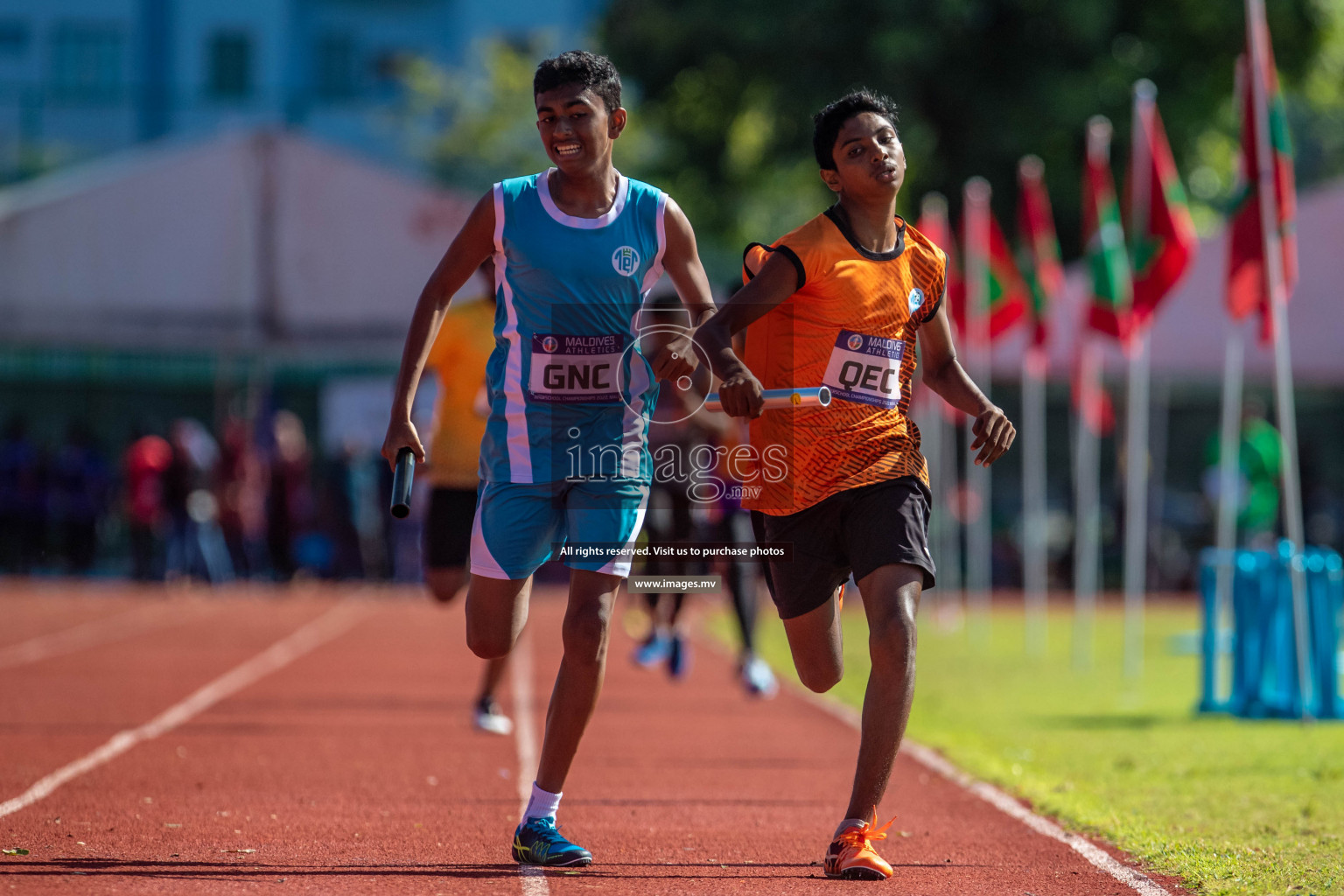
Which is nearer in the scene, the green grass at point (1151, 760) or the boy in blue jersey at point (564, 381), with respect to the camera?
the boy in blue jersey at point (564, 381)

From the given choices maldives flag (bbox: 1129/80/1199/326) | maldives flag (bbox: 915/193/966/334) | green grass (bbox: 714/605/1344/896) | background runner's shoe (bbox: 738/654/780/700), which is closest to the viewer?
green grass (bbox: 714/605/1344/896)

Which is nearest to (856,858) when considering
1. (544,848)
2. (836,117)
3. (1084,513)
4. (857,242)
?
(544,848)

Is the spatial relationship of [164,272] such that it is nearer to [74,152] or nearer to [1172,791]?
[74,152]

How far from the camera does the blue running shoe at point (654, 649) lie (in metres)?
10.7

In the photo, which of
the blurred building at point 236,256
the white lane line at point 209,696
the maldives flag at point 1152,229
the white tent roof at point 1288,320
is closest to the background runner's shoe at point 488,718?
the white lane line at point 209,696

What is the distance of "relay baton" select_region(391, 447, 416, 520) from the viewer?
5.18 metres

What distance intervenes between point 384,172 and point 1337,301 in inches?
505

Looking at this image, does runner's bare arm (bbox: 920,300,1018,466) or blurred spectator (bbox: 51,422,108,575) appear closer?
runner's bare arm (bbox: 920,300,1018,466)

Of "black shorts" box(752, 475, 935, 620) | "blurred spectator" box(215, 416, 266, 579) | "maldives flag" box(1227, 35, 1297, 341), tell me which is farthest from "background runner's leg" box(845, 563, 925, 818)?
"blurred spectator" box(215, 416, 266, 579)

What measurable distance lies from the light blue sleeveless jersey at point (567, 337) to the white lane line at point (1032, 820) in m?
1.89

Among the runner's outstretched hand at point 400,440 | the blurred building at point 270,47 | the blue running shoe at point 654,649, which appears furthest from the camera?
the blurred building at point 270,47

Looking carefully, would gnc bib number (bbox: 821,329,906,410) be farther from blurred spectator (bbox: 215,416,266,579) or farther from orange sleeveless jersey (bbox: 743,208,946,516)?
blurred spectator (bbox: 215,416,266,579)

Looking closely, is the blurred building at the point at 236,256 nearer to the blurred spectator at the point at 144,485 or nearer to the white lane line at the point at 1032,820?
the blurred spectator at the point at 144,485

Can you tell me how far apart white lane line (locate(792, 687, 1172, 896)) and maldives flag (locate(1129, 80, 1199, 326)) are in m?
4.45
